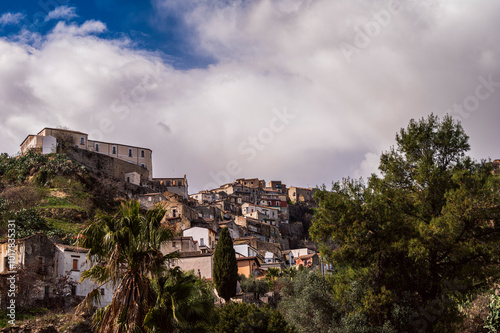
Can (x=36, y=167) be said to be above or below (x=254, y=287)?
above

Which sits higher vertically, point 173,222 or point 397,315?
point 173,222

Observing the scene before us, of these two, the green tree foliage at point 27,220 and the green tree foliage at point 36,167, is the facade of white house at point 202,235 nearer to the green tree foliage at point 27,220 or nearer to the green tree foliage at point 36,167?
the green tree foliage at point 27,220

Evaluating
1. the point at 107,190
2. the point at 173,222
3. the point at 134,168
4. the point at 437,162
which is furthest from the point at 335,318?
the point at 134,168

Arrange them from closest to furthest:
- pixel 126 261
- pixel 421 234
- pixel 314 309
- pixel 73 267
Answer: pixel 126 261 → pixel 421 234 → pixel 314 309 → pixel 73 267

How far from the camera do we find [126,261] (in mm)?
14273

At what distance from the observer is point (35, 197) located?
6500 cm

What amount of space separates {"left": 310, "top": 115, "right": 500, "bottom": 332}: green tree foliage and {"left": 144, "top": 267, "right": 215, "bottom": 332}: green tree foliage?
28.3ft

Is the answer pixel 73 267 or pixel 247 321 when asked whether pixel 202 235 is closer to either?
pixel 73 267

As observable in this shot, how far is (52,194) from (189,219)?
58.9 feet

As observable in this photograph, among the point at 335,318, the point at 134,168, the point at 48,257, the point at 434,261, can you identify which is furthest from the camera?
the point at 134,168

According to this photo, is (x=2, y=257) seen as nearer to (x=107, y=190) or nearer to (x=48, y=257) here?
(x=48, y=257)

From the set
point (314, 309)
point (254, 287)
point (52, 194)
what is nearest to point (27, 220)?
point (52, 194)

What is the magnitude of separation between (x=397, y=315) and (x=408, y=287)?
1641 mm

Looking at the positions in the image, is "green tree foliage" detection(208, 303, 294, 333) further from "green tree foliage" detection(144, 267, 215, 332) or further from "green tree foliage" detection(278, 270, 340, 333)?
"green tree foliage" detection(144, 267, 215, 332)
